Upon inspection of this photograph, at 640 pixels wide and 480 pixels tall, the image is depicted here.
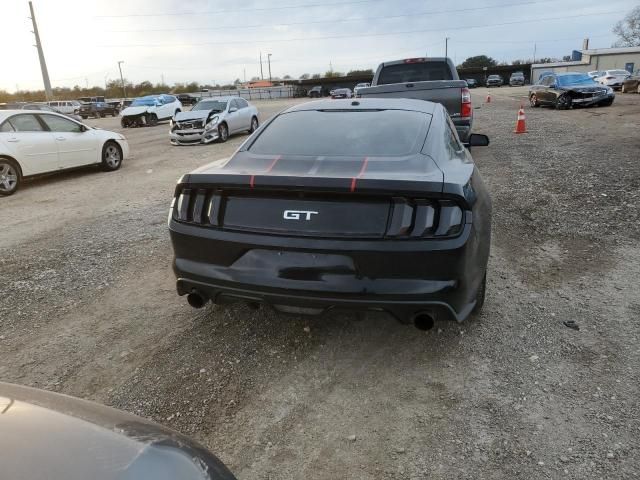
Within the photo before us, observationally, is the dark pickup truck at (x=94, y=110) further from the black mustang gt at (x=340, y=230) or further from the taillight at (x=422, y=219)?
the taillight at (x=422, y=219)

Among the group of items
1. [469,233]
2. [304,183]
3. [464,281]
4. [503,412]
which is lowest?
[503,412]

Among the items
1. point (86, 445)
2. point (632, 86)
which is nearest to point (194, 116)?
point (86, 445)

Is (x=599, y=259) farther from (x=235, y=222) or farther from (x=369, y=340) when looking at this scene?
(x=235, y=222)

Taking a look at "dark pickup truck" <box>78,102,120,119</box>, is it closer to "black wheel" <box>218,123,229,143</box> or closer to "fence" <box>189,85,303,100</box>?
"fence" <box>189,85,303,100</box>

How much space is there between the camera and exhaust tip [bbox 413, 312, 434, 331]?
286cm

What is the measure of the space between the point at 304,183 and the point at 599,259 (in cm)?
343

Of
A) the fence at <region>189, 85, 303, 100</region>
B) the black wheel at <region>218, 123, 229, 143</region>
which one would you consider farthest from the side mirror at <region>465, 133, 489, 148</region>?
the fence at <region>189, 85, 303, 100</region>

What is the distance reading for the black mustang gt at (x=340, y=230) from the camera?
2.82 meters

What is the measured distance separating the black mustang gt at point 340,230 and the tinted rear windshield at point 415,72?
820 centimetres

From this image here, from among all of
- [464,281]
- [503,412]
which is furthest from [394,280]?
[503,412]

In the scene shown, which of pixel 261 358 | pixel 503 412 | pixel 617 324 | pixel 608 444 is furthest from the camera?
pixel 617 324

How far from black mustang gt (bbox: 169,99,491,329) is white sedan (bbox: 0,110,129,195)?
788 centimetres

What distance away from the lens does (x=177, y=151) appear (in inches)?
595

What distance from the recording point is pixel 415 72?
36.3 feet
